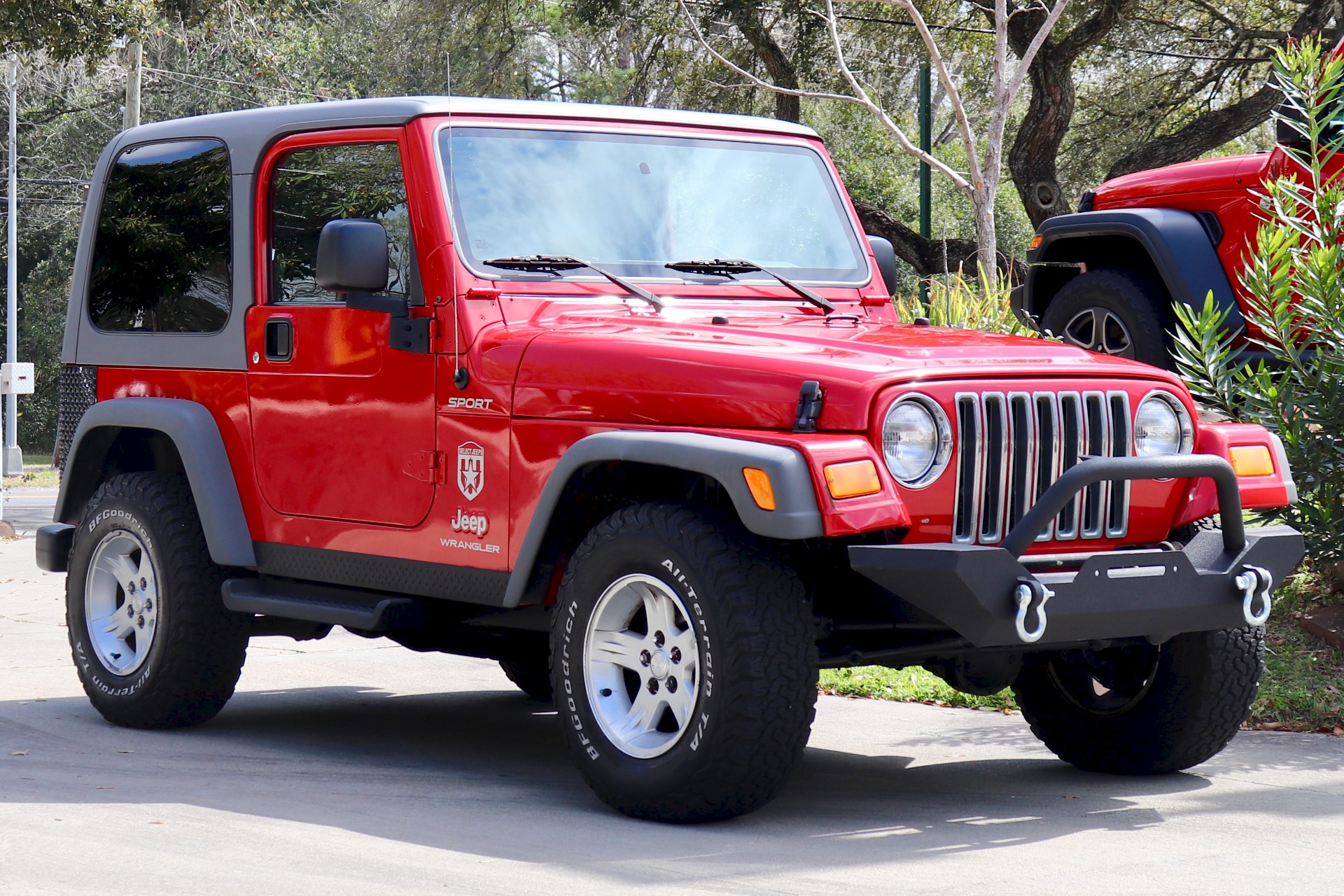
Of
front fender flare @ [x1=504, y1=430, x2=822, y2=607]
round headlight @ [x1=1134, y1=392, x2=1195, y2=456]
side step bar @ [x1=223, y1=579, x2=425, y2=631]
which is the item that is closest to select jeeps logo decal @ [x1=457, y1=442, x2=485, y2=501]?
front fender flare @ [x1=504, y1=430, x2=822, y2=607]

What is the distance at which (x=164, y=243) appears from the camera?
7188 millimetres

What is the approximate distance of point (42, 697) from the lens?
310 inches

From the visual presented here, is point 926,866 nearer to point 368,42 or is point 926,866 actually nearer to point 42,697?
point 42,697

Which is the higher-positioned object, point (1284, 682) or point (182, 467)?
point (182, 467)

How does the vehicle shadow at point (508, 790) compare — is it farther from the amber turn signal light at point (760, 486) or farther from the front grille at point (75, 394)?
the front grille at point (75, 394)

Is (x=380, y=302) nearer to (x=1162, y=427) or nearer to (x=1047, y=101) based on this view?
(x=1162, y=427)

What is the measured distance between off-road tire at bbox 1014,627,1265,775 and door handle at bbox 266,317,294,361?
280cm

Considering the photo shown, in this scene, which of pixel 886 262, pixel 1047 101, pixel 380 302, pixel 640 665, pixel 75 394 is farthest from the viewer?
pixel 1047 101

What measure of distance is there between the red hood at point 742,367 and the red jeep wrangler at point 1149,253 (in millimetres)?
3893

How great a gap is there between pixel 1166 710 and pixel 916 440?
1.53 meters

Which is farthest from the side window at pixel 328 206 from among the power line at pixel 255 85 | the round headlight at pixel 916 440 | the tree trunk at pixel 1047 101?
the power line at pixel 255 85

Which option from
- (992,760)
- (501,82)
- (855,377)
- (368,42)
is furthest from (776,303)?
(368,42)

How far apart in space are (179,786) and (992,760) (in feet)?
9.19

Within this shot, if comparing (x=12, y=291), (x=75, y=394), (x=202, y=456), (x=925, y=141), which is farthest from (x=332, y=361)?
(x=12, y=291)
